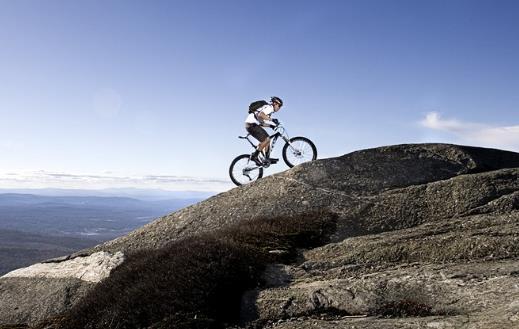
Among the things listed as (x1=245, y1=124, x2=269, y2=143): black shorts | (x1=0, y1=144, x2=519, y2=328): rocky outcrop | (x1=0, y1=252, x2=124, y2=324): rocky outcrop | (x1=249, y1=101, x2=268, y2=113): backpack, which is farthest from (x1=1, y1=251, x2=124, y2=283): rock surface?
(x1=249, y1=101, x2=268, y2=113): backpack

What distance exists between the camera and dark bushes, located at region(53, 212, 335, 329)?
9945mm

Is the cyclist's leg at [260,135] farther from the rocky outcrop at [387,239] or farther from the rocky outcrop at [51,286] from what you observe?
the rocky outcrop at [51,286]

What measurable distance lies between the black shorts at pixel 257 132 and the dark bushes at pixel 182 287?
1037 centimetres

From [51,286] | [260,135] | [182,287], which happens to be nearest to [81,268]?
[51,286]

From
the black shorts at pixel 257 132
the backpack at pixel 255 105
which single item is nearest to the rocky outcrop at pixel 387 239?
the black shorts at pixel 257 132

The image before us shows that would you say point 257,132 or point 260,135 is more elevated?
point 257,132

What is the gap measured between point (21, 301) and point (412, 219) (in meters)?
15.1

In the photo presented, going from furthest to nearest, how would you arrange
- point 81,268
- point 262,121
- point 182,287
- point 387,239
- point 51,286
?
point 262,121
point 81,268
point 51,286
point 387,239
point 182,287

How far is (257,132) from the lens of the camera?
2367cm

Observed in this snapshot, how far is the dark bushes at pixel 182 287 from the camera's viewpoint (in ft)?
32.6

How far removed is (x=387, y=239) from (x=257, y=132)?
12.2 metres

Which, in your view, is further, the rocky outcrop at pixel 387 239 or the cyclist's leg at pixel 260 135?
the cyclist's leg at pixel 260 135

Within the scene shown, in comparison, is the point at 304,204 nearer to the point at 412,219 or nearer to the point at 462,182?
the point at 412,219

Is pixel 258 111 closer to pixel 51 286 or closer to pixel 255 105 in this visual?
pixel 255 105
